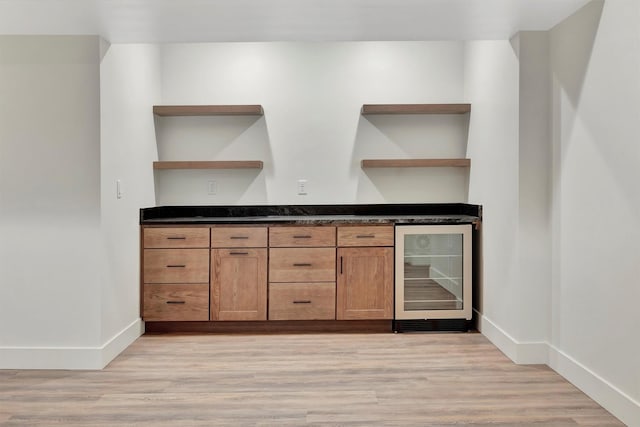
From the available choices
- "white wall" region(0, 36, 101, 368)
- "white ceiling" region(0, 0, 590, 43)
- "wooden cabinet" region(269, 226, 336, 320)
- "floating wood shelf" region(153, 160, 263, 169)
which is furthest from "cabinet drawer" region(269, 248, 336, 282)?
"white ceiling" region(0, 0, 590, 43)

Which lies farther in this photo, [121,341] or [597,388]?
[121,341]

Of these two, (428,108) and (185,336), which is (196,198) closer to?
(185,336)

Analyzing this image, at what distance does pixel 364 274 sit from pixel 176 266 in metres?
1.43

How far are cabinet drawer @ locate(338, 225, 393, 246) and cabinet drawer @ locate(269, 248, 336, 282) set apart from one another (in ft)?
0.44

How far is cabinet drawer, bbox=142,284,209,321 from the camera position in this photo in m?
3.93

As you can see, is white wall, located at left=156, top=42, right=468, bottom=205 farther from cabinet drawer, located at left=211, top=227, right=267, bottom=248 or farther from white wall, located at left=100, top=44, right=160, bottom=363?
cabinet drawer, located at left=211, top=227, right=267, bottom=248

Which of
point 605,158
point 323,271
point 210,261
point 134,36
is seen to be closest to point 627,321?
point 605,158

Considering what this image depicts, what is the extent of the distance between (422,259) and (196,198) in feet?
6.49

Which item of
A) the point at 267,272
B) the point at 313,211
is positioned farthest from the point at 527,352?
the point at 313,211

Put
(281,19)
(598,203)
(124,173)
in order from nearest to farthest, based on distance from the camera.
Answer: (598,203) < (281,19) < (124,173)

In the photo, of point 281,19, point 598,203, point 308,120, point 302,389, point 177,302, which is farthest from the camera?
point 308,120

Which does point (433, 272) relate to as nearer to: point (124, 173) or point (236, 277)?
point (236, 277)

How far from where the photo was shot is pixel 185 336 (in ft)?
12.7

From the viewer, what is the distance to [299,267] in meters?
3.96
